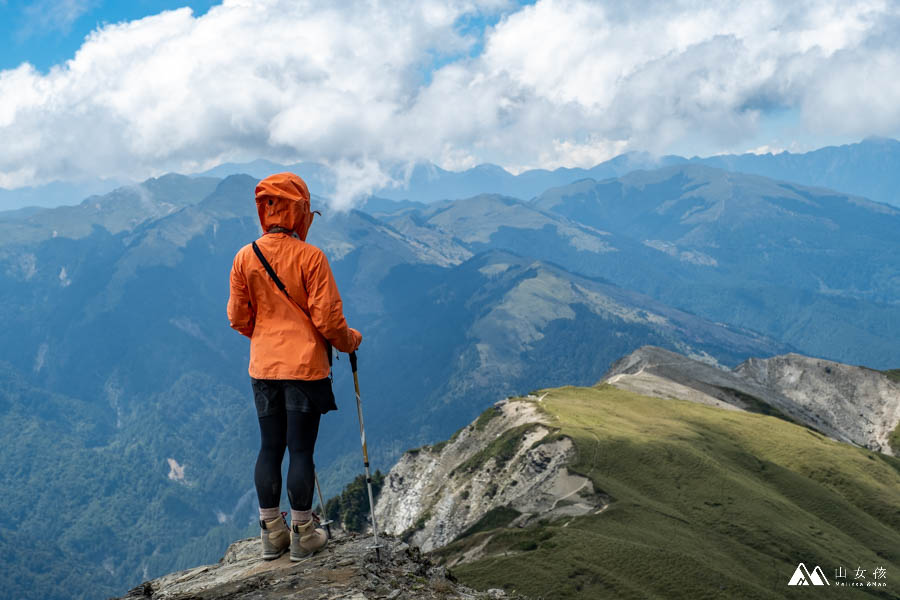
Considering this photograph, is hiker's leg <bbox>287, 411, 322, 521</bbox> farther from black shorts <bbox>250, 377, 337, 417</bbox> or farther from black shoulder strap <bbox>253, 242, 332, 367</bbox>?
black shoulder strap <bbox>253, 242, 332, 367</bbox>

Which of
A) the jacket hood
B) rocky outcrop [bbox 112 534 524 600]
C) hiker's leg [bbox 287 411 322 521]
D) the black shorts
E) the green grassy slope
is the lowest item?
the green grassy slope

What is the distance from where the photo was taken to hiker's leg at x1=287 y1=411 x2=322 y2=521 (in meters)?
11.9

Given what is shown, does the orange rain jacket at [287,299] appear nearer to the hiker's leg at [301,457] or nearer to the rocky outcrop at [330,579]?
the hiker's leg at [301,457]

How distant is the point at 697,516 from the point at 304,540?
54.8m

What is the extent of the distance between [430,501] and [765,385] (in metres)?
120

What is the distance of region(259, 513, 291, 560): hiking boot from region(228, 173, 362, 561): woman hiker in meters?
0.36

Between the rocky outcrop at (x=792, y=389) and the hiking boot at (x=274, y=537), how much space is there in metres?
119

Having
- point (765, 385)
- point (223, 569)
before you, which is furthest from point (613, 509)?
point (765, 385)

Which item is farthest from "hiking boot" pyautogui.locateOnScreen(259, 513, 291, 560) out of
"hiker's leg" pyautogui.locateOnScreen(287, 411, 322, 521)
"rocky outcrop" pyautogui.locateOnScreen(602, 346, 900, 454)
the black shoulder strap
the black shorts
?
"rocky outcrop" pyautogui.locateOnScreen(602, 346, 900, 454)

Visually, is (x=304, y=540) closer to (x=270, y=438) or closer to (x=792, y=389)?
(x=270, y=438)

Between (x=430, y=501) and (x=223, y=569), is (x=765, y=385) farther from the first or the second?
(x=223, y=569)

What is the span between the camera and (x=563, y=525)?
53.4 meters

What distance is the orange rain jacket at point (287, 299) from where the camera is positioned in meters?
11.6

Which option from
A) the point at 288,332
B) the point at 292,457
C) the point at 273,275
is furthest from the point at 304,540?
the point at 273,275
